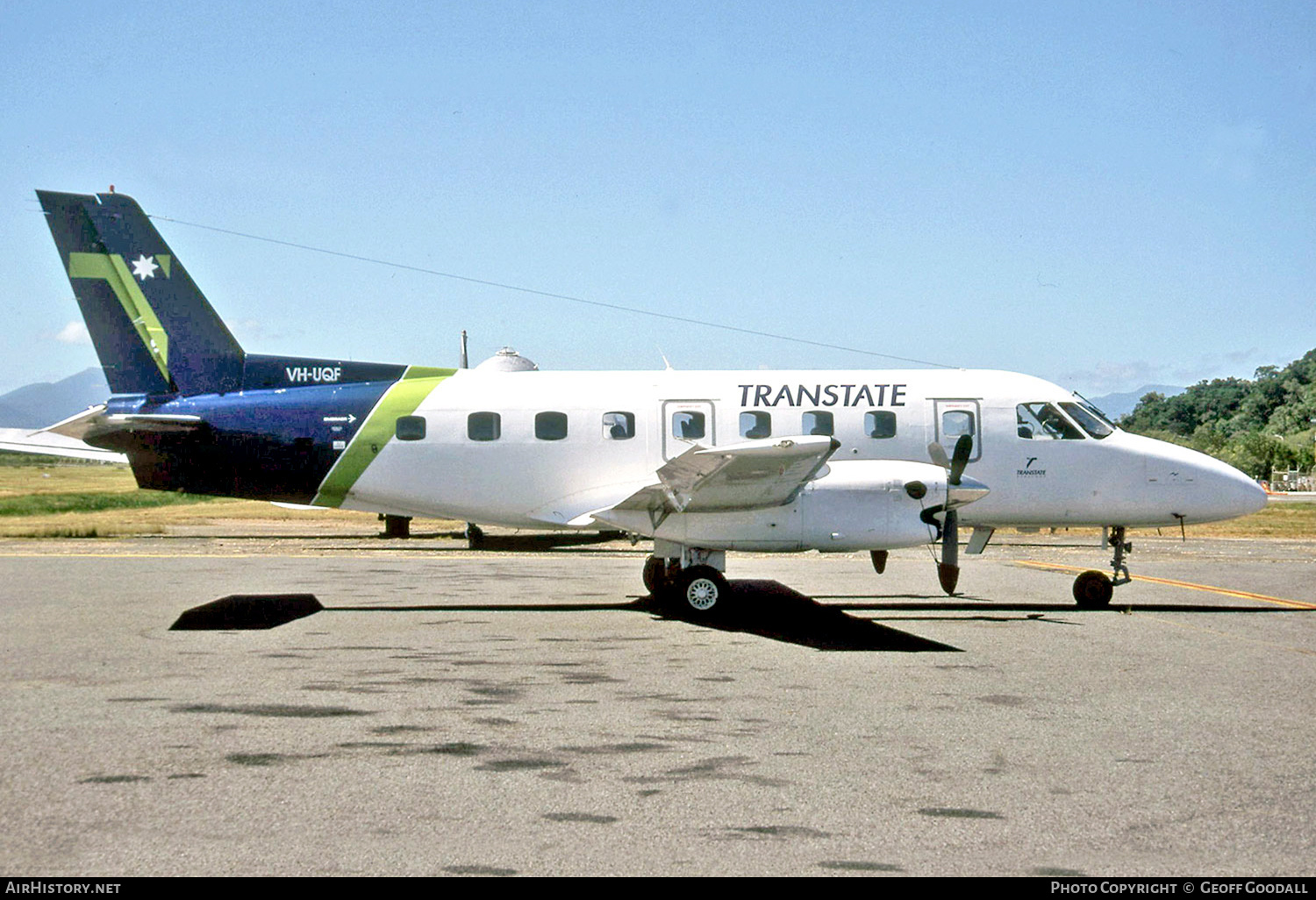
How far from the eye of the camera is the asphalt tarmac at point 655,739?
Answer: 579cm

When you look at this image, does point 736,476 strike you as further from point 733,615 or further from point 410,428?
point 410,428

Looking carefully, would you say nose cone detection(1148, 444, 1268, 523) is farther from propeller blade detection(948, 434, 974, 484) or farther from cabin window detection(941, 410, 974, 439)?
propeller blade detection(948, 434, 974, 484)

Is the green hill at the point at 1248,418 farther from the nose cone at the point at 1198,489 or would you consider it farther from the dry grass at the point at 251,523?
the nose cone at the point at 1198,489

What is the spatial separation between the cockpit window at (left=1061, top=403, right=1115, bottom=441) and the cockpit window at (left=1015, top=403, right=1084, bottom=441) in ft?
0.46

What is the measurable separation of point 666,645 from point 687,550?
2954mm

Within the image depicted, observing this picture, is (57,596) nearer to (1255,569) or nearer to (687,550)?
(687,550)

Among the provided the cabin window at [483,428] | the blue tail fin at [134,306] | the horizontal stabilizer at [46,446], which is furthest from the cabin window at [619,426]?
the horizontal stabilizer at [46,446]

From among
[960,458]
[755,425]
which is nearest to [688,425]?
[755,425]

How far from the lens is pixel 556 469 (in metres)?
16.8

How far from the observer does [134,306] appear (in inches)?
685

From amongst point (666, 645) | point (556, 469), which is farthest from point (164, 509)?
point (666, 645)

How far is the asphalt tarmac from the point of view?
→ 579 centimetres

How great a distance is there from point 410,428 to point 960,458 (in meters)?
8.29

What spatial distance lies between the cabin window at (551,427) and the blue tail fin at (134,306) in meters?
Result: 4.91
